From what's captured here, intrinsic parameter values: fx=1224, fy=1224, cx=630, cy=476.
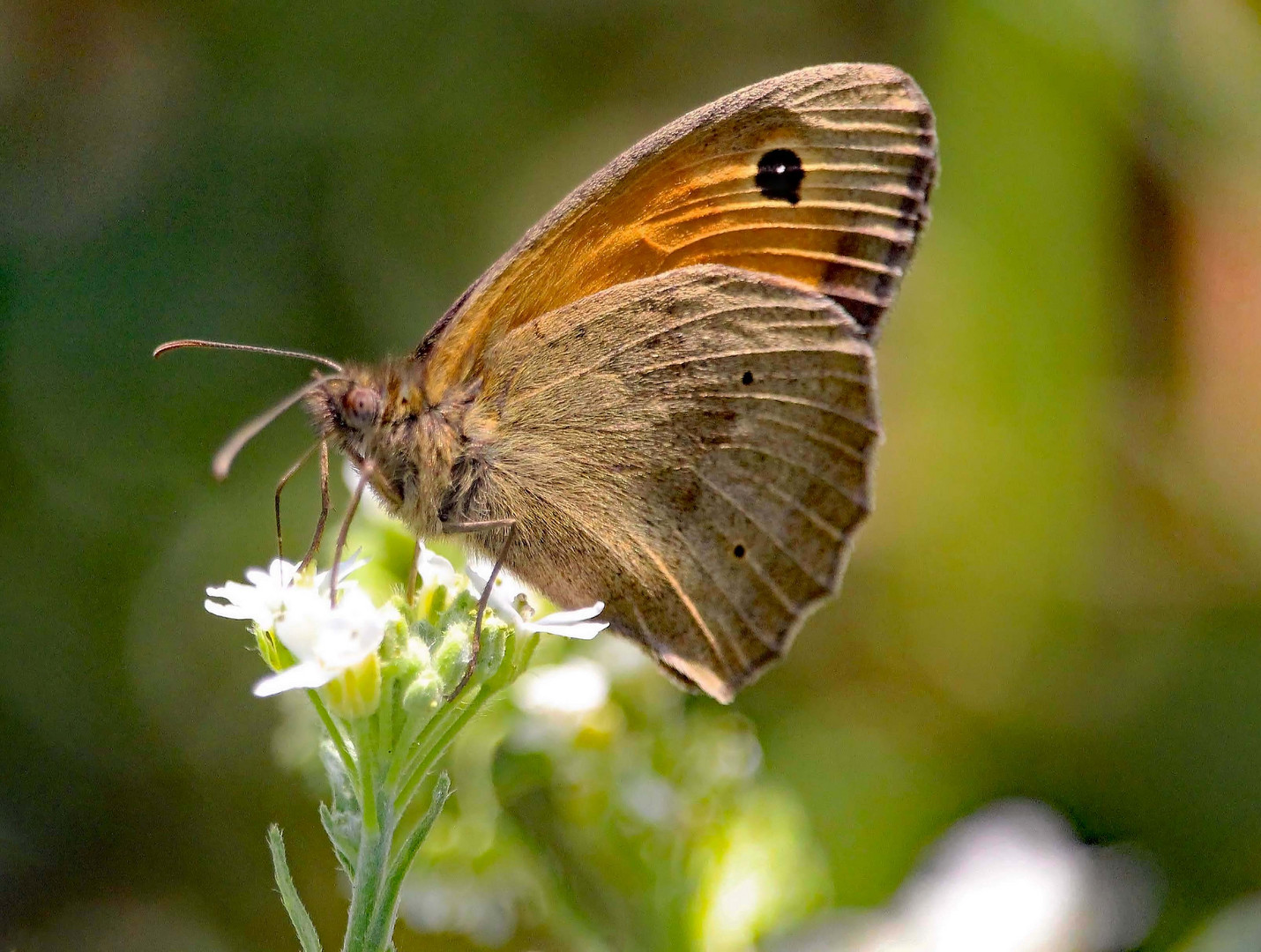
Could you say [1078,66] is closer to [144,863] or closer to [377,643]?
[377,643]

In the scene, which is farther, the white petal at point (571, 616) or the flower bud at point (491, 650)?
the white petal at point (571, 616)

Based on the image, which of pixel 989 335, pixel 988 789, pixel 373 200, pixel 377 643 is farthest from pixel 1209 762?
pixel 373 200

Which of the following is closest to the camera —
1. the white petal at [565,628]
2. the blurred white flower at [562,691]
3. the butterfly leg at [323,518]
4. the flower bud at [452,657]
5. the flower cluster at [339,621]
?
the flower cluster at [339,621]

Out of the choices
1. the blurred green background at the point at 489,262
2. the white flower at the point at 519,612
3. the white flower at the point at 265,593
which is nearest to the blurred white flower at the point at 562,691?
the white flower at the point at 519,612

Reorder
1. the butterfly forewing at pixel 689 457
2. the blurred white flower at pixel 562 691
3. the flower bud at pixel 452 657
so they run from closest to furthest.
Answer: the flower bud at pixel 452 657
the butterfly forewing at pixel 689 457
the blurred white flower at pixel 562 691

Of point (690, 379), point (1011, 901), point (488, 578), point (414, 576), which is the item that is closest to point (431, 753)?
point (488, 578)

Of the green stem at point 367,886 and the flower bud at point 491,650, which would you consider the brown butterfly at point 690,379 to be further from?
the green stem at point 367,886

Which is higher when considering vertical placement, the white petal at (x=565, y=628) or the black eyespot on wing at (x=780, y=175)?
the black eyespot on wing at (x=780, y=175)

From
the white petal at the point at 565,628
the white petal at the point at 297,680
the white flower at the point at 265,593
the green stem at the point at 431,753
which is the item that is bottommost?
the green stem at the point at 431,753
